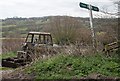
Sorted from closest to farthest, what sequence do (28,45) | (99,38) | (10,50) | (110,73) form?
(110,73)
(99,38)
(28,45)
(10,50)

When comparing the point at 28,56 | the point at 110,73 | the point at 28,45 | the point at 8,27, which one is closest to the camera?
the point at 110,73

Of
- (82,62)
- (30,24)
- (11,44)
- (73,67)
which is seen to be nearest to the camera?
(73,67)

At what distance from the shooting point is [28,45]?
1856 cm

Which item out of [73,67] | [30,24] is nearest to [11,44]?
[30,24]

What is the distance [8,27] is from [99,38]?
2227cm

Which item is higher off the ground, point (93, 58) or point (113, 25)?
point (113, 25)

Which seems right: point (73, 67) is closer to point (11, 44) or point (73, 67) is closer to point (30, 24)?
point (11, 44)

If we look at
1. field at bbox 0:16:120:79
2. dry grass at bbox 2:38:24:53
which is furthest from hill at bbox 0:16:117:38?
dry grass at bbox 2:38:24:53

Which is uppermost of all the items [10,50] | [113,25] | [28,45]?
[113,25]

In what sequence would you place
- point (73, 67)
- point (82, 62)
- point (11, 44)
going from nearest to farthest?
point (73, 67)
point (82, 62)
point (11, 44)

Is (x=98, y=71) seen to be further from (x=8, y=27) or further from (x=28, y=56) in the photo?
(x=8, y=27)

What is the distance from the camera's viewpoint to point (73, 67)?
35.3 feet

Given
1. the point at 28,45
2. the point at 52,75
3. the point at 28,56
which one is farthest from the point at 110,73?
the point at 28,45

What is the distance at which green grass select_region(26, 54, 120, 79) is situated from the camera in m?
10.1
